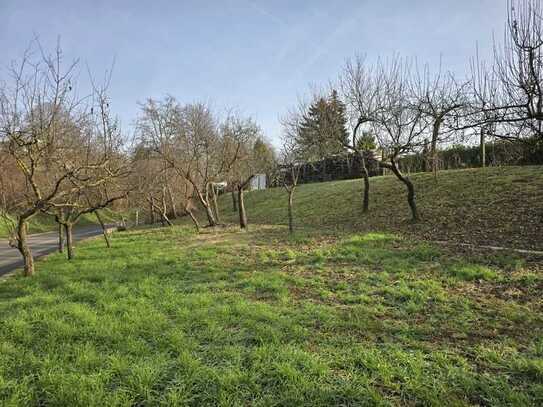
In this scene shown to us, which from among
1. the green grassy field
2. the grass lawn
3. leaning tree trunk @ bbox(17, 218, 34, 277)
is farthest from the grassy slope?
leaning tree trunk @ bbox(17, 218, 34, 277)

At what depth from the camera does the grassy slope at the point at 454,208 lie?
26.7 feet

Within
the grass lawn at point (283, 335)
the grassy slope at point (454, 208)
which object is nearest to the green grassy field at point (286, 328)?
the grass lawn at point (283, 335)

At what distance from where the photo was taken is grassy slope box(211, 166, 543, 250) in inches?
320

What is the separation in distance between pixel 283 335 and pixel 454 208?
9387mm

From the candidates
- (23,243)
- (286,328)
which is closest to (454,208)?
(286,328)

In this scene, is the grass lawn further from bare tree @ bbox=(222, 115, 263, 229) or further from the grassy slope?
bare tree @ bbox=(222, 115, 263, 229)

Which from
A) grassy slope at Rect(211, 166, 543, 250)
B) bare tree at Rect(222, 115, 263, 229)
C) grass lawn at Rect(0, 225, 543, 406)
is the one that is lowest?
grass lawn at Rect(0, 225, 543, 406)

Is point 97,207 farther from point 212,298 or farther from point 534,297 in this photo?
point 534,297

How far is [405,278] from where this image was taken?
5480 millimetres

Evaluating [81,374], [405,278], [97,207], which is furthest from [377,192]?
[81,374]

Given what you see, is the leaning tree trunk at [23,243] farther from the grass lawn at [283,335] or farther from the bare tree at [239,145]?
the bare tree at [239,145]

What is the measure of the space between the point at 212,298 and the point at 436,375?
3147 millimetres

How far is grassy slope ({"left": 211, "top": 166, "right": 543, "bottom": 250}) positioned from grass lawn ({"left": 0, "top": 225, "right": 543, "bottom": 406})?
7.23 ft

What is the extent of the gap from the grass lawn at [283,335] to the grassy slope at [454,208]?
7.23ft
